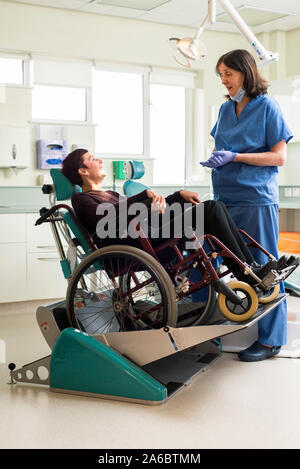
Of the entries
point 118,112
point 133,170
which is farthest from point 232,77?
point 118,112

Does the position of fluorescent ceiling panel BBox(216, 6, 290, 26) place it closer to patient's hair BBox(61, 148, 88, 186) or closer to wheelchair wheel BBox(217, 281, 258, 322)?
patient's hair BBox(61, 148, 88, 186)

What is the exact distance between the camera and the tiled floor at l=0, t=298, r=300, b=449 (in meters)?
2.11

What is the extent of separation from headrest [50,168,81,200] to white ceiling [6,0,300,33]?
258 centimetres

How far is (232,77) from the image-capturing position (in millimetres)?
3021

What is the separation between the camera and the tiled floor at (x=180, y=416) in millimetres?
2109

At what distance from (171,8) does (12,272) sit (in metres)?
2.63

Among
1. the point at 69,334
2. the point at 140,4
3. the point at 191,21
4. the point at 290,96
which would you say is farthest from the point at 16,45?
the point at 69,334

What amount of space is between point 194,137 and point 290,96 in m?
1.03

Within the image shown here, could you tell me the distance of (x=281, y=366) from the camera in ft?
9.93

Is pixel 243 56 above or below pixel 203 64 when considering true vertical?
below

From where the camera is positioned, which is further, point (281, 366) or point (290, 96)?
point (290, 96)

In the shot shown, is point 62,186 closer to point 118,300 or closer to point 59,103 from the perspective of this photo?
point 118,300

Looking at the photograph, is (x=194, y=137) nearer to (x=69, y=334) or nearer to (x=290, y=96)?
(x=290, y=96)

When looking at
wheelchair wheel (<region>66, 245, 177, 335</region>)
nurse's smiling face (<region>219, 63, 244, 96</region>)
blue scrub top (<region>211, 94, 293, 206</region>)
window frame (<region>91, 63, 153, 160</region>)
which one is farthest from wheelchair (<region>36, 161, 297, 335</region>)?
window frame (<region>91, 63, 153, 160</region>)
